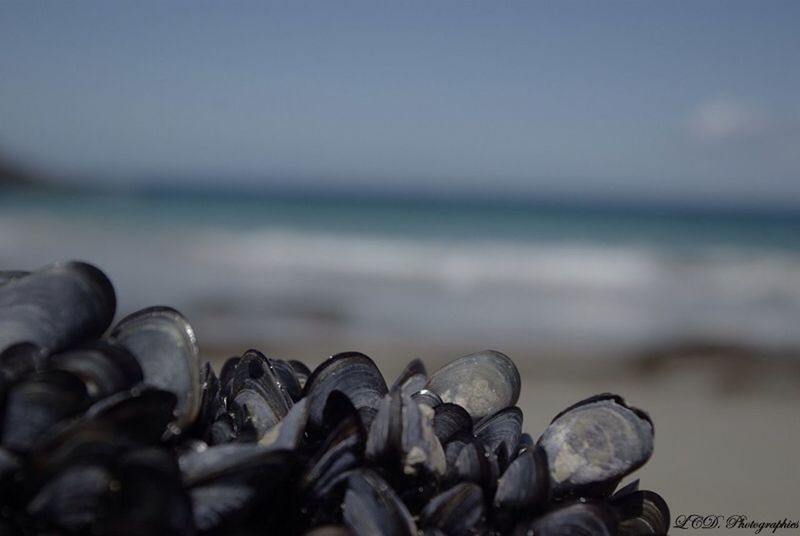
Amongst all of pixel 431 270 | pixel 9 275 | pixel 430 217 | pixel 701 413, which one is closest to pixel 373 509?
pixel 9 275

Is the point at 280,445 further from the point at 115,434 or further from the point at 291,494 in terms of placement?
the point at 115,434

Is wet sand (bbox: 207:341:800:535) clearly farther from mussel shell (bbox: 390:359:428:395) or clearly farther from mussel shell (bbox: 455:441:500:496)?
mussel shell (bbox: 455:441:500:496)

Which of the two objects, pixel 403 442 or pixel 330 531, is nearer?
pixel 330 531

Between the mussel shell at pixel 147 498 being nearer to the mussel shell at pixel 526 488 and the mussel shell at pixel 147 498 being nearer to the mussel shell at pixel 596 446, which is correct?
the mussel shell at pixel 526 488

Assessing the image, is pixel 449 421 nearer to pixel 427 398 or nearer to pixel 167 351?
pixel 427 398

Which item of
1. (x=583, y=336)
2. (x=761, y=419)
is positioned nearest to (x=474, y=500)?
(x=761, y=419)

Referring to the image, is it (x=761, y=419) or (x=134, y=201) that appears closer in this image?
(x=761, y=419)
